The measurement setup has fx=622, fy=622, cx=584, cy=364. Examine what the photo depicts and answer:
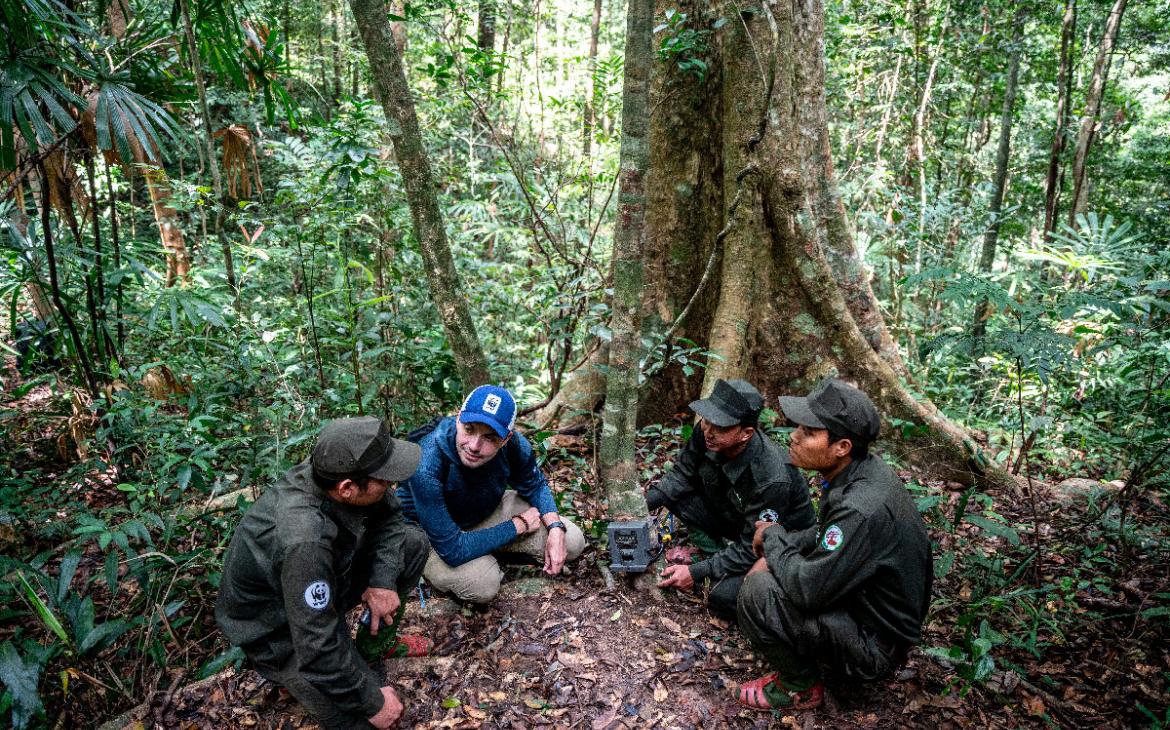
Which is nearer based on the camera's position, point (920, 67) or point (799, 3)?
point (799, 3)

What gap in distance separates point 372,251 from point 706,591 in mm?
4304

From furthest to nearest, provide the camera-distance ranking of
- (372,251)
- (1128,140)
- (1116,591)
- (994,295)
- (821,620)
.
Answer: (1128,140), (372,251), (1116,591), (994,295), (821,620)

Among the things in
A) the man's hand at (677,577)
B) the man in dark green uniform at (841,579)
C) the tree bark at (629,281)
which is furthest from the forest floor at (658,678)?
the tree bark at (629,281)

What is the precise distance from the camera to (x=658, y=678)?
10.2ft

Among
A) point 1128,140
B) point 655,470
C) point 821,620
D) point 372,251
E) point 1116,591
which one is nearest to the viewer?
point 821,620

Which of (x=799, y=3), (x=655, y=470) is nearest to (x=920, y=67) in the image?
(x=799, y=3)

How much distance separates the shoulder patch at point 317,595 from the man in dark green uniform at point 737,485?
6.10ft

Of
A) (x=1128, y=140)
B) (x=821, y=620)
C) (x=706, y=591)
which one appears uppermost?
(x=1128, y=140)

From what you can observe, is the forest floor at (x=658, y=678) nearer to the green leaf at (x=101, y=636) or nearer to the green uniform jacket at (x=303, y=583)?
the green leaf at (x=101, y=636)

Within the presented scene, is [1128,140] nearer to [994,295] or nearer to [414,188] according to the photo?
[994,295]

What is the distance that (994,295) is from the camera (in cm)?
340

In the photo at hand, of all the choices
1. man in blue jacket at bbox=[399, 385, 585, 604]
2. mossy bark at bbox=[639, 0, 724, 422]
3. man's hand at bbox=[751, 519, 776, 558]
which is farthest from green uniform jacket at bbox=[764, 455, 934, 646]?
mossy bark at bbox=[639, 0, 724, 422]

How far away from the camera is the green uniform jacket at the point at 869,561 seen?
266 cm

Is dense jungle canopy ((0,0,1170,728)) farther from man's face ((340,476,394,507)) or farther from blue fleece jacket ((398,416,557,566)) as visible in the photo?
man's face ((340,476,394,507))
